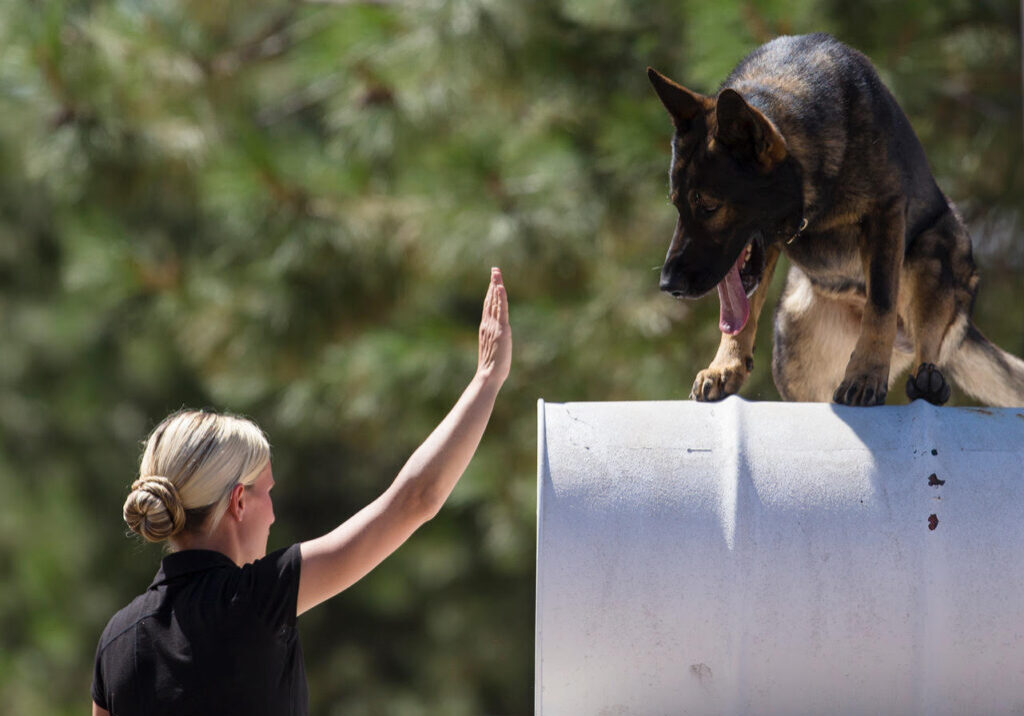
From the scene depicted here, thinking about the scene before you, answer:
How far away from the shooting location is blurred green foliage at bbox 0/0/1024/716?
6551 mm

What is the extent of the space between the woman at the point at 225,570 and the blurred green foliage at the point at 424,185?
138 inches

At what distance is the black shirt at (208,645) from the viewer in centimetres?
246

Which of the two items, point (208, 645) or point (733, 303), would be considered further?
point (733, 303)

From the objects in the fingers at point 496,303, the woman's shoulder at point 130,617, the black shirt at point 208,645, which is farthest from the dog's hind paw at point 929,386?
the woman's shoulder at point 130,617

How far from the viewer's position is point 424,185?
24.9 feet

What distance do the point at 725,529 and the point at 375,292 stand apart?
596 centimetres

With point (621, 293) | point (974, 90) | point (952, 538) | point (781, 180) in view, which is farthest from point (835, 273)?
point (974, 90)

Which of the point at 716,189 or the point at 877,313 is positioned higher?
the point at 716,189

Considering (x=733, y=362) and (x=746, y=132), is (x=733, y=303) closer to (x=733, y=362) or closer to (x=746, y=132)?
(x=733, y=362)

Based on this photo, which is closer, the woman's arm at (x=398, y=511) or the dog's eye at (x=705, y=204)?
the woman's arm at (x=398, y=511)

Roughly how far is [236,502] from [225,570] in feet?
0.53

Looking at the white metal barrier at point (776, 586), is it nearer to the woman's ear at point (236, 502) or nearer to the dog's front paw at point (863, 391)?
the dog's front paw at point (863, 391)

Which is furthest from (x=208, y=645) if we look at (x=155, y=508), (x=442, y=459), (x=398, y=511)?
(x=442, y=459)

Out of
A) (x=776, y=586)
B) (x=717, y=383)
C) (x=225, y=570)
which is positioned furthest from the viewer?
(x=717, y=383)
